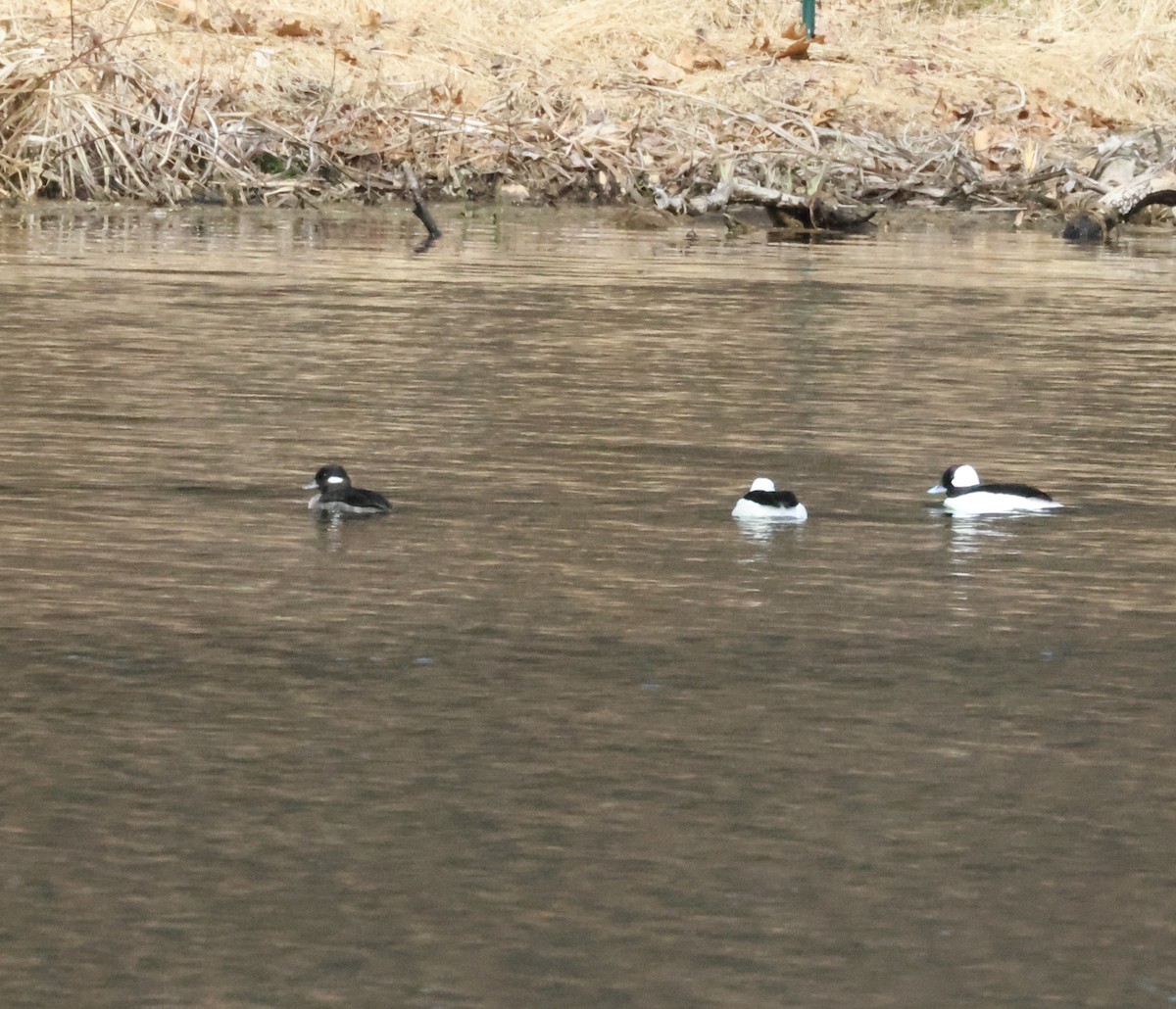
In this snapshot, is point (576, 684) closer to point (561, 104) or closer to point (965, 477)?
point (965, 477)

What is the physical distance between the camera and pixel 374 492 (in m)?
10.0

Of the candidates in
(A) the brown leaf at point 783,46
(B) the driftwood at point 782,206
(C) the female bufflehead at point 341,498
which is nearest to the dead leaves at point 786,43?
(A) the brown leaf at point 783,46

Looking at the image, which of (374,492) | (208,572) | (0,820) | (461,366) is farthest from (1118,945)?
(461,366)

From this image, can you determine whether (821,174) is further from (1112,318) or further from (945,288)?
(1112,318)

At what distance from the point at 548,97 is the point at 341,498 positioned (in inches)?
848

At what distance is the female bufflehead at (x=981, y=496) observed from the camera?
33.7ft

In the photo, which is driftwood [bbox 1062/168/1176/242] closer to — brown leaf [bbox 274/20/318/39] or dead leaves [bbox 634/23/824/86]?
dead leaves [bbox 634/23/824/86]

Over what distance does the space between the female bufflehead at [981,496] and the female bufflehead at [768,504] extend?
0.69m

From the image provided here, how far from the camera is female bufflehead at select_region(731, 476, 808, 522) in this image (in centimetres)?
984

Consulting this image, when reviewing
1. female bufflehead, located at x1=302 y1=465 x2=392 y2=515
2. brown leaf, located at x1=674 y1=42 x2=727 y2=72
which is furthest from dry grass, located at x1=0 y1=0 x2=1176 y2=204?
female bufflehead, located at x1=302 y1=465 x2=392 y2=515

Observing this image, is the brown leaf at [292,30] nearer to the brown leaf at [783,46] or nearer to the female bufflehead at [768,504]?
the brown leaf at [783,46]

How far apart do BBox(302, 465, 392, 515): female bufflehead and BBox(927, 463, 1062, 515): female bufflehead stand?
7.14 ft

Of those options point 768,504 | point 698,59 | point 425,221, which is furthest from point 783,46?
point 768,504

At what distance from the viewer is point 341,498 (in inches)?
386
